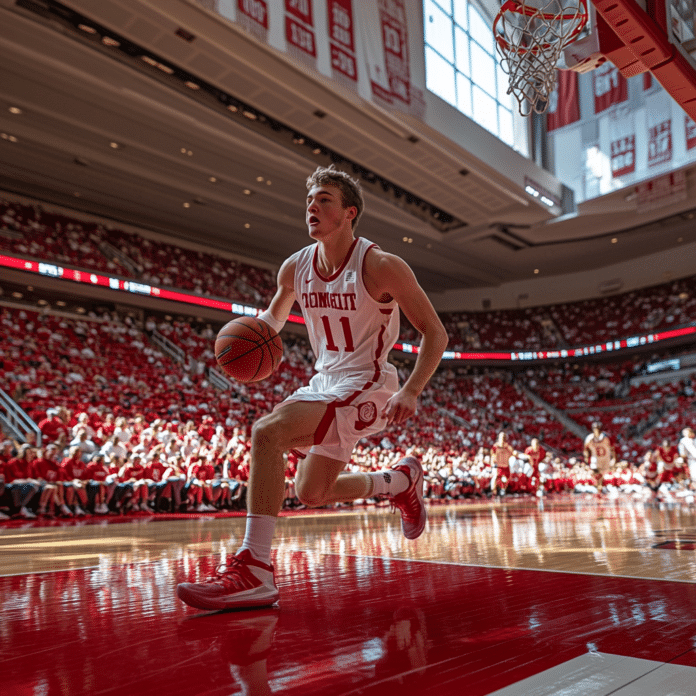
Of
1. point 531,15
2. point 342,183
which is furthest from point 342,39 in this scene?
point 342,183

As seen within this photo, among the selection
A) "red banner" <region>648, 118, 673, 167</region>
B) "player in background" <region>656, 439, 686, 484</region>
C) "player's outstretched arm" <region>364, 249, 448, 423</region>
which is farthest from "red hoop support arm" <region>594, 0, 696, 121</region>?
"red banner" <region>648, 118, 673, 167</region>

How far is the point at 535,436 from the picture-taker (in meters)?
27.8

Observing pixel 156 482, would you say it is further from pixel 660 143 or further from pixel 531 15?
pixel 660 143

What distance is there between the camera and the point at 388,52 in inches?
603

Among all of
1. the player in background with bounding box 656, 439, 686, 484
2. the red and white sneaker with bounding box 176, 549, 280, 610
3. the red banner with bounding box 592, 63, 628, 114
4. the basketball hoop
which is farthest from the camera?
the red banner with bounding box 592, 63, 628, 114

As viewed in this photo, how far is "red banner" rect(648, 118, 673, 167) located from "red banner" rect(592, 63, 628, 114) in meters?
1.69

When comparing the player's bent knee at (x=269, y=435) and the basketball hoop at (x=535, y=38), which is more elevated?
the basketball hoop at (x=535, y=38)

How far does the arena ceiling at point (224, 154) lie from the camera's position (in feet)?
42.1

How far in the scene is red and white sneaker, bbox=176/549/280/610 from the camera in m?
2.11

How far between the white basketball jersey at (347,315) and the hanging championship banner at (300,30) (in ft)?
37.4

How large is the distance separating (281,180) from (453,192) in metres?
5.74

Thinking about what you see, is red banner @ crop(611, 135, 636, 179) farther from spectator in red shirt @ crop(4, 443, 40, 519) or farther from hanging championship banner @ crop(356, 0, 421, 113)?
spectator in red shirt @ crop(4, 443, 40, 519)

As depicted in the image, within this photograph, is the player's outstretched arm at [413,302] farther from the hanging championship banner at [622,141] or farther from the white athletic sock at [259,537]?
the hanging championship banner at [622,141]

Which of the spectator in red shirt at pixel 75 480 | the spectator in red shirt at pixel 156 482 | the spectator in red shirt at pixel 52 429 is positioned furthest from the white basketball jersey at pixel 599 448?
the spectator in red shirt at pixel 52 429
